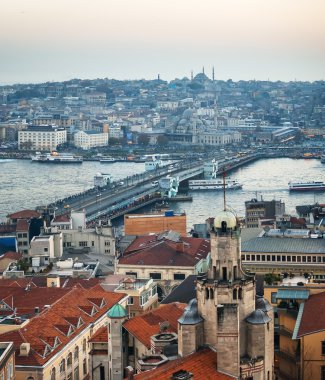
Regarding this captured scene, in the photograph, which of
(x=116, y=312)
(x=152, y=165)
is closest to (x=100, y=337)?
(x=116, y=312)

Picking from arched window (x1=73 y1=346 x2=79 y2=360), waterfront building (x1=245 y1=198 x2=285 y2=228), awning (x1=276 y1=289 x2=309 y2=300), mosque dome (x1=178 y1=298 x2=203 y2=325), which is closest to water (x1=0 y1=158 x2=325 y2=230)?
waterfront building (x1=245 y1=198 x2=285 y2=228)

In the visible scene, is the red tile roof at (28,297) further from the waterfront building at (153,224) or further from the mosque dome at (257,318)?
the waterfront building at (153,224)

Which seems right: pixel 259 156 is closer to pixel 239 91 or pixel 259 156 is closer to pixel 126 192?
pixel 126 192

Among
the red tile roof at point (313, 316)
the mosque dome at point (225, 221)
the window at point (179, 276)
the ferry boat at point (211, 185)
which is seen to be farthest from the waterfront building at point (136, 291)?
the ferry boat at point (211, 185)

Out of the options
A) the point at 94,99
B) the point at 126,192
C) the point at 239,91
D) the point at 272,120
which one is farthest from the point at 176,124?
the point at 239,91

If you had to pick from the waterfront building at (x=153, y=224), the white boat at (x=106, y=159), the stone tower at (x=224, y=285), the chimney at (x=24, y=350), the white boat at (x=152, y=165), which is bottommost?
the white boat at (x=106, y=159)

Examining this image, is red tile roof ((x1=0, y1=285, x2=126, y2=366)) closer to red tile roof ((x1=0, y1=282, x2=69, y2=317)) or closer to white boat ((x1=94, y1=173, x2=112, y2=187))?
red tile roof ((x1=0, y1=282, x2=69, y2=317))

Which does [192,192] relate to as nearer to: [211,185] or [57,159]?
[211,185]
